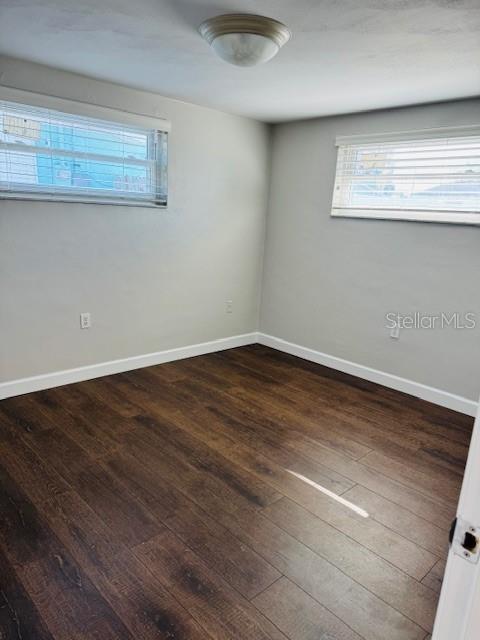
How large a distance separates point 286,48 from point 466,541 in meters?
2.30

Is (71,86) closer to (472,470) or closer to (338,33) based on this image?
(338,33)

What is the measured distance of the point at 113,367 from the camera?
11.6 ft

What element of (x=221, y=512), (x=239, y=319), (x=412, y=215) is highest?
(x=412, y=215)

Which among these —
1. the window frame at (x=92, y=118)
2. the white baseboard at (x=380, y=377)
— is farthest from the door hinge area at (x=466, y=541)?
the window frame at (x=92, y=118)

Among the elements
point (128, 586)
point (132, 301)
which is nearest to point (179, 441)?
point (128, 586)

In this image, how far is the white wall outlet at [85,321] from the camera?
3.29 metres

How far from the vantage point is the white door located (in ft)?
1.96

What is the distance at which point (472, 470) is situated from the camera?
0.60m

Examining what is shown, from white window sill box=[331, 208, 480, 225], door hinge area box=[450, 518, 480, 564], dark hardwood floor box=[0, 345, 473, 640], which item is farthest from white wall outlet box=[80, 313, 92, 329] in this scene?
door hinge area box=[450, 518, 480, 564]

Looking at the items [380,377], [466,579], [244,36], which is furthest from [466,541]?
[380,377]

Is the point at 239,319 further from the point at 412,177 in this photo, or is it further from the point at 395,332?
the point at 412,177

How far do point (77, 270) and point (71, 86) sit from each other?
4.11 feet

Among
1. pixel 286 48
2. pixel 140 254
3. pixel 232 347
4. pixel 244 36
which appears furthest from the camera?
pixel 232 347

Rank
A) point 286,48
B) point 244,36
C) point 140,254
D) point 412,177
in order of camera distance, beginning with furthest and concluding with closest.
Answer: point 140,254 < point 412,177 < point 286,48 < point 244,36
